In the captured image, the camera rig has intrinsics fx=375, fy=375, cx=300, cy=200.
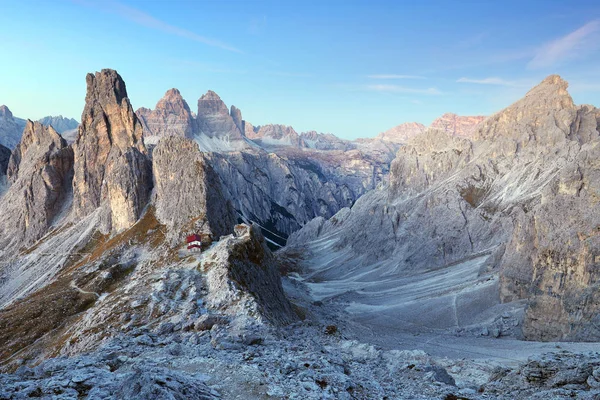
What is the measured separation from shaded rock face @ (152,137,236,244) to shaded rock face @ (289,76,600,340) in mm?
52488

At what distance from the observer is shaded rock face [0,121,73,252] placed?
132 m

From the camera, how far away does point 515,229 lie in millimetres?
102688

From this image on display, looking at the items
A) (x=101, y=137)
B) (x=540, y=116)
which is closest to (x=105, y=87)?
(x=101, y=137)

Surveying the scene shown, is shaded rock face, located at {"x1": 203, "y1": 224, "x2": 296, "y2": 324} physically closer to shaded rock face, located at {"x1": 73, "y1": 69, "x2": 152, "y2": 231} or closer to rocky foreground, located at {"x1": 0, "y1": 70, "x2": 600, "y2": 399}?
rocky foreground, located at {"x1": 0, "y1": 70, "x2": 600, "y2": 399}

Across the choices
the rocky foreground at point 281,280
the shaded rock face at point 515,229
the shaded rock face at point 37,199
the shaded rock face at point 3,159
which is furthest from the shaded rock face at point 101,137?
the shaded rock face at point 515,229

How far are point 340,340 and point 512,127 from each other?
180m

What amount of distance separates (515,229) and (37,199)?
156618 millimetres

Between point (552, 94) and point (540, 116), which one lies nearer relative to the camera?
point (540, 116)

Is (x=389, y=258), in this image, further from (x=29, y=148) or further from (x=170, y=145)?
(x=29, y=148)

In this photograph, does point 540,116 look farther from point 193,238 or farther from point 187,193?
point 193,238

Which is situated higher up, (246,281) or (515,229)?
(246,281)

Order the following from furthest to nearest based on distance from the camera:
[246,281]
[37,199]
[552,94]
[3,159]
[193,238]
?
[552,94] < [3,159] < [37,199] < [193,238] < [246,281]

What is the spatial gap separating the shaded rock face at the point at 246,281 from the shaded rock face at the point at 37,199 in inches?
3822

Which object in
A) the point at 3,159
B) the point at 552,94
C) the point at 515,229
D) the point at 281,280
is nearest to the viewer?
the point at 515,229
